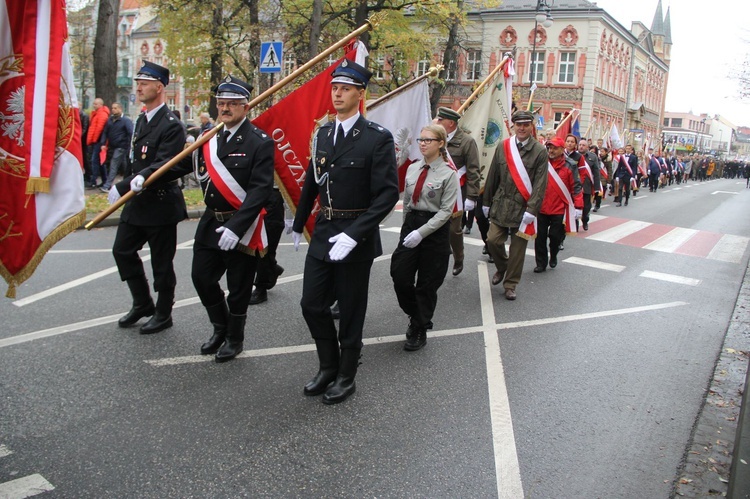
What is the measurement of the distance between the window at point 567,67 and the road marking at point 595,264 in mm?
41847

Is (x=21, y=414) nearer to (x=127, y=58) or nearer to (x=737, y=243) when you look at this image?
(x=737, y=243)

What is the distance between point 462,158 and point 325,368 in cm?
384

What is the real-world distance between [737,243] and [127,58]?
222 ft

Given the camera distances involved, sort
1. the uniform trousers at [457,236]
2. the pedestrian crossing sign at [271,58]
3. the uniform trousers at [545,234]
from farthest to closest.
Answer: the pedestrian crossing sign at [271,58], the uniform trousers at [545,234], the uniform trousers at [457,236]

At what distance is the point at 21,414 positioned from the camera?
12.3ft

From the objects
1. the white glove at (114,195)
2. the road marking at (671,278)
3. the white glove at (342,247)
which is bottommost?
the road marking at (671,278)

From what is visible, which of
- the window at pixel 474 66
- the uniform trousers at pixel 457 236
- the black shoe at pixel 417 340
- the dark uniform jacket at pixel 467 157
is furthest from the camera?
the window at pixel 474 66

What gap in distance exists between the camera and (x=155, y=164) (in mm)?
4863

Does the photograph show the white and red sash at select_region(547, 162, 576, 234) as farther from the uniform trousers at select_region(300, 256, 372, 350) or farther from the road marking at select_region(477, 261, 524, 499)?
the uniform trousers at select_region(300, 256, 372, 350)

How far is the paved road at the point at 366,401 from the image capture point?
3283 mm

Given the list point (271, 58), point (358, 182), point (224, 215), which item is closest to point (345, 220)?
point (358, 182)

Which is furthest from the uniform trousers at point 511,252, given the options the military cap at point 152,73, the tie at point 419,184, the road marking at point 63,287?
the road marking at point 63,287

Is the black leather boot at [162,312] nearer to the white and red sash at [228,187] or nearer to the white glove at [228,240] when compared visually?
the white and red sash at [228,187]

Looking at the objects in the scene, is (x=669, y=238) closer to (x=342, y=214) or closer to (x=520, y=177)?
(x=520, y=177)
